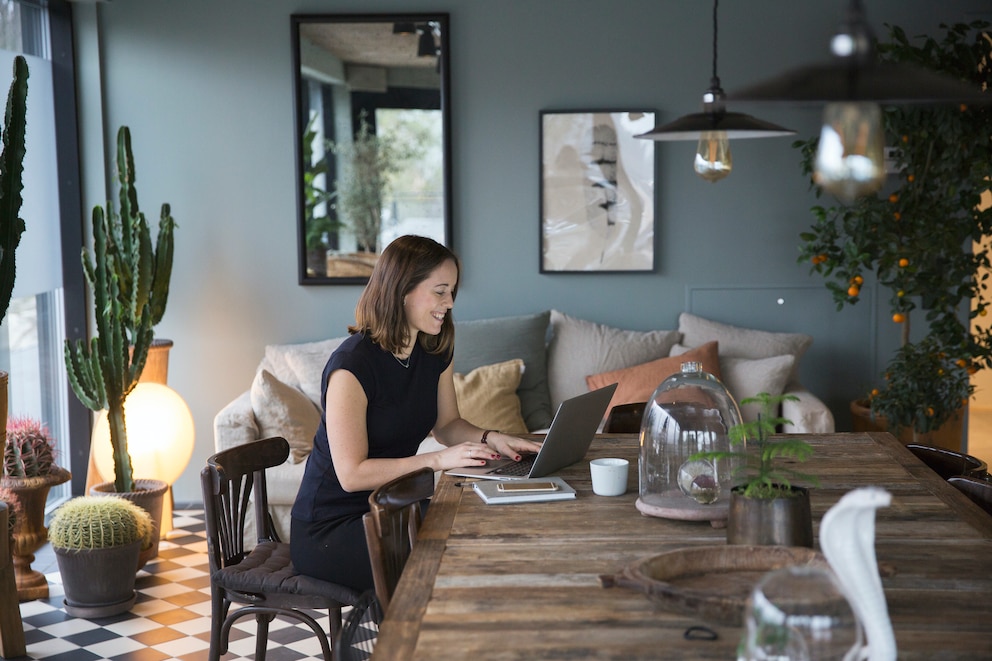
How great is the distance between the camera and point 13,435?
3.96 metres

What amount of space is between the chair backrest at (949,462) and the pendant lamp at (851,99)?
1.60 m

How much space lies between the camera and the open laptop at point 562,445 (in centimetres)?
250

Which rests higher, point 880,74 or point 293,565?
point 880,74

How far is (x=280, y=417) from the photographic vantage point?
4391 mm

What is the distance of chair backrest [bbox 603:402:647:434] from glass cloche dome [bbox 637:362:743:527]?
104cm

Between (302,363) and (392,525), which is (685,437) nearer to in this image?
(392,525)

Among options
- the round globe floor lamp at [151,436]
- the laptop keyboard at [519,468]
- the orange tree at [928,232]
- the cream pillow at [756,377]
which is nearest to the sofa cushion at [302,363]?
the round globe floor lamp at [151,436]

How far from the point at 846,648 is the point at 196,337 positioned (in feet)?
14.8

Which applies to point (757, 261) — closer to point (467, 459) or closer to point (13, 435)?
point (467, 459)

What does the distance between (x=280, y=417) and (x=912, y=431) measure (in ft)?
9.26

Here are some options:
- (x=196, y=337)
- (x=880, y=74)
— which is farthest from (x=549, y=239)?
(x=880, y=74)

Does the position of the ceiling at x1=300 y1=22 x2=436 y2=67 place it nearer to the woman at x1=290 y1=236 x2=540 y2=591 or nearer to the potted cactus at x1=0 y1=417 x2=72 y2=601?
the potted cactus at x1=0 y1=417 x2=72 y2=601

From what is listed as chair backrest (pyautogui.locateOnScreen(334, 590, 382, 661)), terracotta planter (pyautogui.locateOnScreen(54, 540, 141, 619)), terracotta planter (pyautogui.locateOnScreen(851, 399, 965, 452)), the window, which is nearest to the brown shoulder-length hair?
chair backrest (pyautogui.locateOnScreen(334, 590, 382, 661))

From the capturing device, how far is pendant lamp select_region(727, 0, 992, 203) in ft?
4.57
